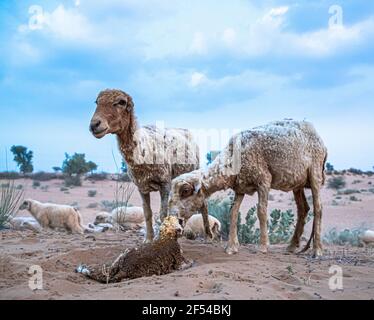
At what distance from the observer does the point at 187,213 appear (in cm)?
780

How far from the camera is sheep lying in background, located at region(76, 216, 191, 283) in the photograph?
620 centimetres

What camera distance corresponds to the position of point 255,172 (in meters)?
7.95

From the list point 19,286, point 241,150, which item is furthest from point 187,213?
point 19,286

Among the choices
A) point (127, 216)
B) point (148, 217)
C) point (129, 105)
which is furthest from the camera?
point (127, 216)

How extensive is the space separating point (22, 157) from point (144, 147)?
37973 millimetres

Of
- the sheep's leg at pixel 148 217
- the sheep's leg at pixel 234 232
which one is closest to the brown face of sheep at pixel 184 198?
the sheep's leg at pixel 234 232

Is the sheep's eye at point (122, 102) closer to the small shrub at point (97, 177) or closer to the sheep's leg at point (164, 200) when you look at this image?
the sheep's leg at point (164, 200)

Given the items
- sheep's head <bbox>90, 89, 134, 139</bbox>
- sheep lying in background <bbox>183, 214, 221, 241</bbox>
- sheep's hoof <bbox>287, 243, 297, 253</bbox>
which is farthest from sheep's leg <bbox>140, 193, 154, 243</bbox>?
sheep's hoof <bbox>287, 243, 297, 253</bbox>

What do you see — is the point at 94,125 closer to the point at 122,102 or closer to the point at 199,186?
the point at 122,102

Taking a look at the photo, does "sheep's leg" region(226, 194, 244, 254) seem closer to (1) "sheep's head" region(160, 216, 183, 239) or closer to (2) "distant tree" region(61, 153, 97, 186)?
(1) "sheep's head" region(160, 216, 183, 239)

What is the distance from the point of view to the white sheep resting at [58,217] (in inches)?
542

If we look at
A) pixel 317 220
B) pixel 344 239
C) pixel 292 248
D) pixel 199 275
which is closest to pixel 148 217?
pixel 292 248

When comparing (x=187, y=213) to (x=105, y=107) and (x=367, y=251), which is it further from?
(x=367, y=251)
